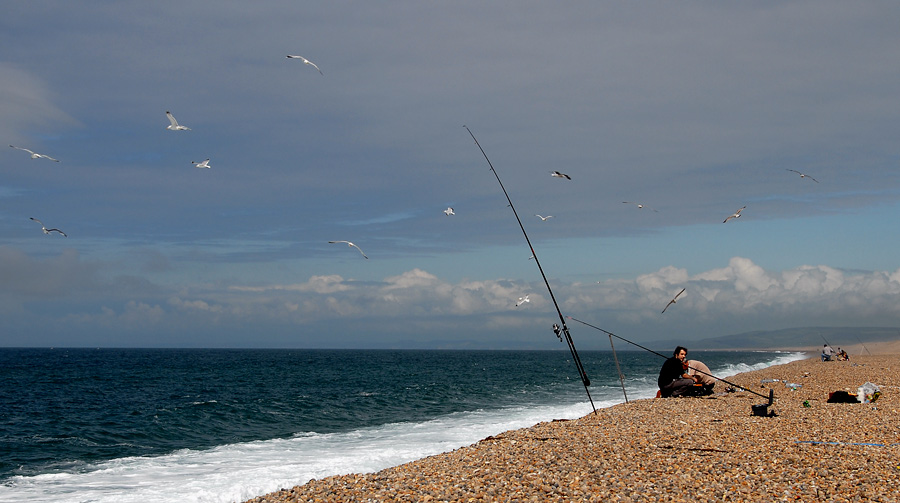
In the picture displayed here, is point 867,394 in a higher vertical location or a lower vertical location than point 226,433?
higher

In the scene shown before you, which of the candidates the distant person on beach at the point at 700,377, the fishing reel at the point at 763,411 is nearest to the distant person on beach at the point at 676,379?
the distant person on beach at the point at 700,377

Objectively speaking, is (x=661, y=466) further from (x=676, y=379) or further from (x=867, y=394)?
(x=676, y=379)

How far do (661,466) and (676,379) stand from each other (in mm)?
12212

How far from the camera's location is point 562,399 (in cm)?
3400

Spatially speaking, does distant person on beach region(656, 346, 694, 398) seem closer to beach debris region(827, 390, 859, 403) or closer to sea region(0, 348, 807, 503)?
sea region(0, 348, 807, 503)

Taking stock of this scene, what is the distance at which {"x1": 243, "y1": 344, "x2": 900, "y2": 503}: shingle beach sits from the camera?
8336 millimetres

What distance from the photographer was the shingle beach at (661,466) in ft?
27.3

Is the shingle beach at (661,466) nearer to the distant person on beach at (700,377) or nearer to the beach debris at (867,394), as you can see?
the beach debris at (867,394)

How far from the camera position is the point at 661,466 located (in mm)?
9695

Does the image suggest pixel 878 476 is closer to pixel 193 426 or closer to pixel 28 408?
pixel 193 426

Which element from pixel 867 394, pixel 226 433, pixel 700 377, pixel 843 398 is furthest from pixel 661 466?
pixel 226 433

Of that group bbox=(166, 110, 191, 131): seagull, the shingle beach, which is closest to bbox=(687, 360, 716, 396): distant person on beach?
the shingle beach

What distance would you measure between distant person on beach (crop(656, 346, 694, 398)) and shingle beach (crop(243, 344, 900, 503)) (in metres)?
6.17

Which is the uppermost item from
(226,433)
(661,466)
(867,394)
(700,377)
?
(700,377)
